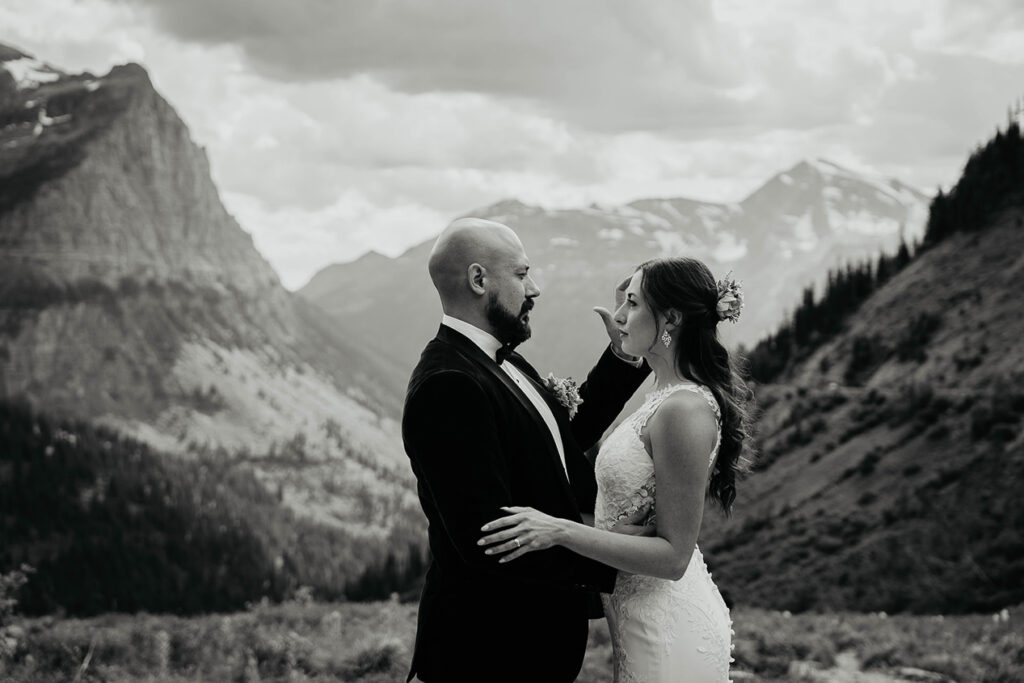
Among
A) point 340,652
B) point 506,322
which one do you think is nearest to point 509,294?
point 506,322

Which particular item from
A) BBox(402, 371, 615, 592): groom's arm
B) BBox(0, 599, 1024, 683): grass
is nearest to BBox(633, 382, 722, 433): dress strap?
BBox(402, 371, 615, 592): groom's arm

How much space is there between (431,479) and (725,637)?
1.93 metres

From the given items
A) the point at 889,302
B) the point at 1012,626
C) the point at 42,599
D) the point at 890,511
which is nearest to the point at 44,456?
the point at 42,599

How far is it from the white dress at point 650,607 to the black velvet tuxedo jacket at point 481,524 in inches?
13.5

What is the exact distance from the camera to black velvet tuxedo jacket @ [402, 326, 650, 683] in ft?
14.6

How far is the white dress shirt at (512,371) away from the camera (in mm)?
4938

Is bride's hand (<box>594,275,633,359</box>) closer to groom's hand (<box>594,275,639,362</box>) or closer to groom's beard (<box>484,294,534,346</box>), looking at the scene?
groom's hand (<box>594,275,639,362</box>)

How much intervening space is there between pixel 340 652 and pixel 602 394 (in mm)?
5931

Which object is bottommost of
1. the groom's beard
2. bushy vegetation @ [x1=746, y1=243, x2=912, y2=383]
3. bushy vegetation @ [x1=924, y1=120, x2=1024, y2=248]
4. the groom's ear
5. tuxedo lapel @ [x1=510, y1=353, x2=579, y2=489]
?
tuxedo lapel @ [x1=510, y1=353, x2=579, y2=489]

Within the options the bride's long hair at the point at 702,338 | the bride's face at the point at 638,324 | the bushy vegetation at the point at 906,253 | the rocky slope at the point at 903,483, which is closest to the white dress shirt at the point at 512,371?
the bride's face at the point at 638,324

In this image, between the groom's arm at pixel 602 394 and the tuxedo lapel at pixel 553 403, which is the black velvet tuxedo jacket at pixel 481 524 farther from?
the groom's arm at pixel 602 394

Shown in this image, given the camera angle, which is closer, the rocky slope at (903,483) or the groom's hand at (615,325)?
the groom's hand at (615,325)

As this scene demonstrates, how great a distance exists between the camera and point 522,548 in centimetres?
434

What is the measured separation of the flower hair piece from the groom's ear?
125 centimetres
